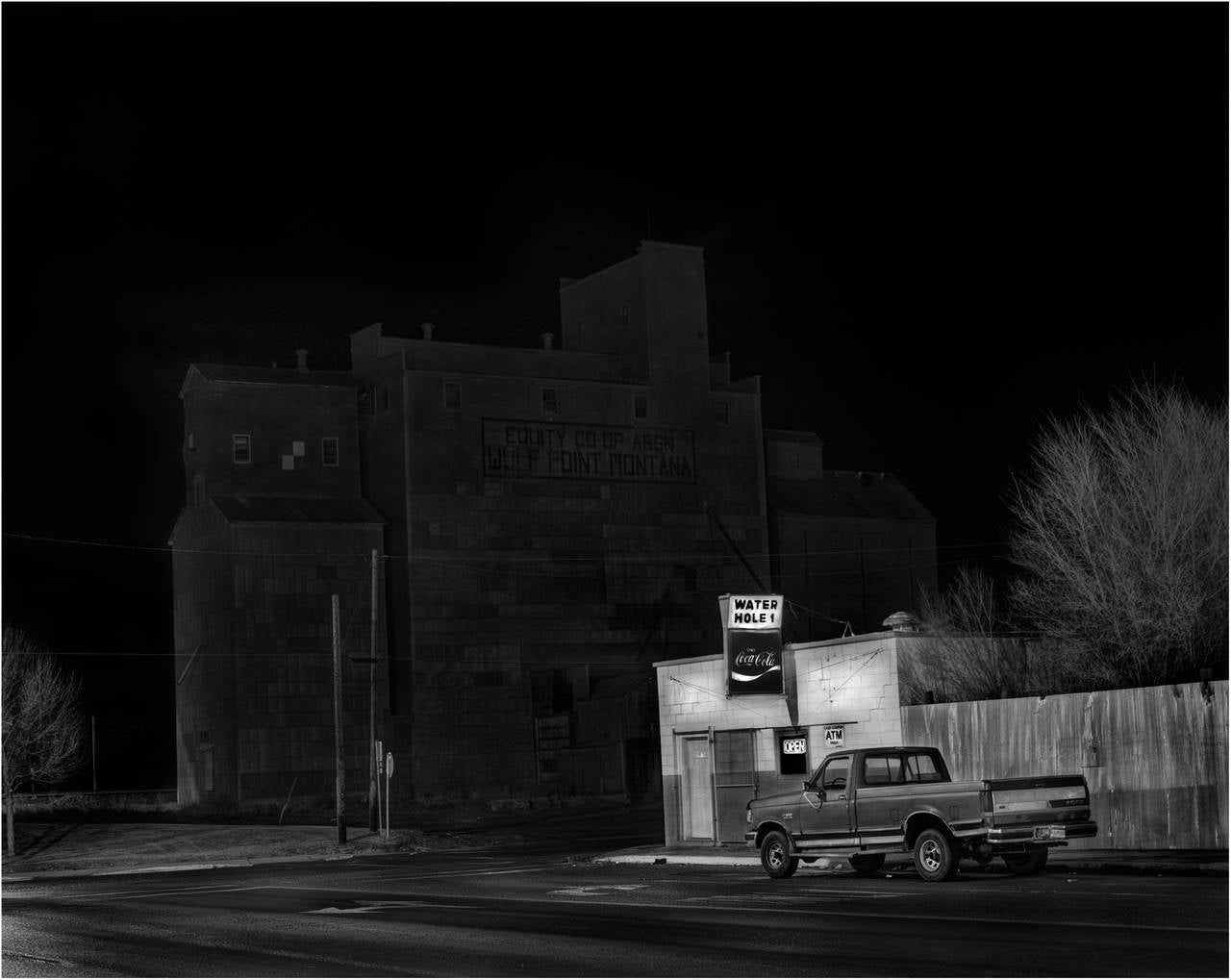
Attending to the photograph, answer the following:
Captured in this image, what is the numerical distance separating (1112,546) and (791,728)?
7.60 meters

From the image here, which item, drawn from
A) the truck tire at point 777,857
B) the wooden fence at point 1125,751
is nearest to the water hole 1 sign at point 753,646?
the wooden fence at point 1125,751

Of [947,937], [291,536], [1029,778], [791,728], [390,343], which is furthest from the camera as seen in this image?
[390,343]

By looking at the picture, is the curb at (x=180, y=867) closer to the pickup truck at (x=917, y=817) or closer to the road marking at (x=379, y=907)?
the road marking at (x=379, y=907)

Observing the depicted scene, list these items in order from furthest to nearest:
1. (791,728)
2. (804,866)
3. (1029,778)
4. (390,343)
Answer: (390,343) → (791,728) → (804,866) → (1029,778)

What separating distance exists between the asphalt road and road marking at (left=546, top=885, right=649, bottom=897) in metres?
0.08

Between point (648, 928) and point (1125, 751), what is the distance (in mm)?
12610

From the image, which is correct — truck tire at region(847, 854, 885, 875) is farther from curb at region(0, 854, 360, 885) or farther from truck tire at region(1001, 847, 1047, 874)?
curb at region(0, 854, 360, 885)

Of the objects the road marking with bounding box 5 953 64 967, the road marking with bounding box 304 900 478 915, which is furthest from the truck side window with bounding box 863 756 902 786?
the road marking with bounding box 5 953 64 967

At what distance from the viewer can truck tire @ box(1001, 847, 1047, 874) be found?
24578 millimetres

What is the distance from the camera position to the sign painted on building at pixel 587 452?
78938mm

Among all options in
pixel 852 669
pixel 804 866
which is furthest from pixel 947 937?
pixel 852 669

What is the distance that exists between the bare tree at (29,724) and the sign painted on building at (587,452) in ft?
71.2

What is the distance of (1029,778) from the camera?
2347 centimetres

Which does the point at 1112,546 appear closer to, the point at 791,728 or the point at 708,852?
the point at 791,728
